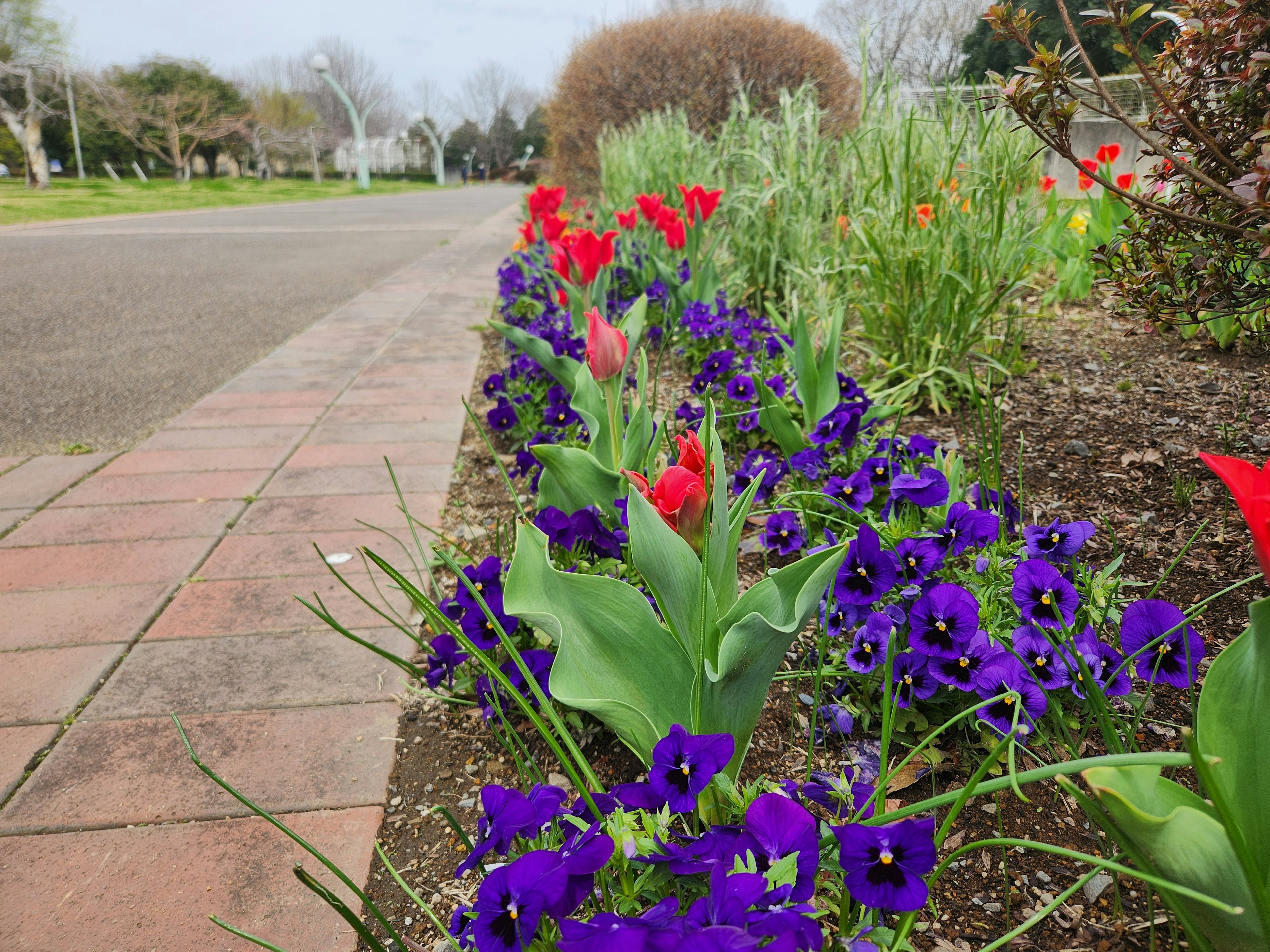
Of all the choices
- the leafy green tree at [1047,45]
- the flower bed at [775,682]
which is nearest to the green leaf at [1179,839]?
the flower bed at [775,682]

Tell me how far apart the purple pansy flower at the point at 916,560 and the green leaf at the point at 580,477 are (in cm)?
58

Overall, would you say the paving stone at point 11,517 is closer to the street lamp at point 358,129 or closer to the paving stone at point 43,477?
the paving stone at point 43,477

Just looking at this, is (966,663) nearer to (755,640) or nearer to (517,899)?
(755,640)

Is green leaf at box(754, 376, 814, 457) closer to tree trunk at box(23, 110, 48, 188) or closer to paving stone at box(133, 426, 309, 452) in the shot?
paving stone at box(133, 426, 309, 452)

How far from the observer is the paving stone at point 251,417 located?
331cm

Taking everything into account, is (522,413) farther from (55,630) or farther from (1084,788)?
(1084,788)

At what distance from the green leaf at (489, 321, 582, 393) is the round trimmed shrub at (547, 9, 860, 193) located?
7.83 m

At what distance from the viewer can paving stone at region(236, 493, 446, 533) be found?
241 cm

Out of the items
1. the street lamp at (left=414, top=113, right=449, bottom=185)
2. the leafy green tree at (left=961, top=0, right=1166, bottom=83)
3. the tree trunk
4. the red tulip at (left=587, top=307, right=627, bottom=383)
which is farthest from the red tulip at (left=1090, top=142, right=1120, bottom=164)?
the street lamp at (left=414, top=113, right=449, bottom=185)

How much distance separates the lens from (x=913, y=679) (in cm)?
129

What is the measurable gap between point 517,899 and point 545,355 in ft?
6.02

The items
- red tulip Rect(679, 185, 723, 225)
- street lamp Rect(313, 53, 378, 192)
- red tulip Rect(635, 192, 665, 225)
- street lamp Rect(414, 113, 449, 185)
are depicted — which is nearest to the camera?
red tulip Rect(679, 185, 723, 225)

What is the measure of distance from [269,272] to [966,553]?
7586mm

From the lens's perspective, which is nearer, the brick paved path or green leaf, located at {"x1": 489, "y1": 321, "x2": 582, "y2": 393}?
the brick paved path
